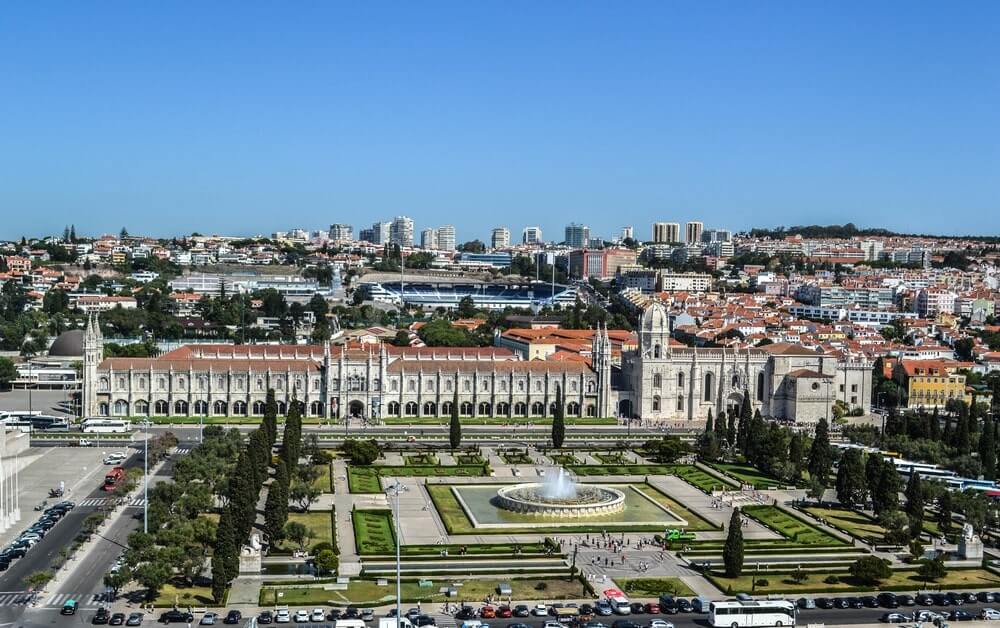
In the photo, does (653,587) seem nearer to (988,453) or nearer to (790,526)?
(790,526)

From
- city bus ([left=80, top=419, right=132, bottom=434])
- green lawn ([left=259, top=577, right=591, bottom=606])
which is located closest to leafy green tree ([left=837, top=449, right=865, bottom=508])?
green lawn ([left=259, top=577, right=591, bottom=606])

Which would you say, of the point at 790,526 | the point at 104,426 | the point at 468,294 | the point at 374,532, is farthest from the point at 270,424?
the point at 468,294

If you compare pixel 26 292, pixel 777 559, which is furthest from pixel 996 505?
pixel 26 292

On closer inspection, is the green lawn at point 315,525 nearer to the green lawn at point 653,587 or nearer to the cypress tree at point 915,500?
the green lawn at point 653,587

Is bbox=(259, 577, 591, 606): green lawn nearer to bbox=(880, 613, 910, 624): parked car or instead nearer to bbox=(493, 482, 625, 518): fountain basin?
bbox=(880, 613, 910, 624): parked car

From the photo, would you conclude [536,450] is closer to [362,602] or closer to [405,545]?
[405,545]
